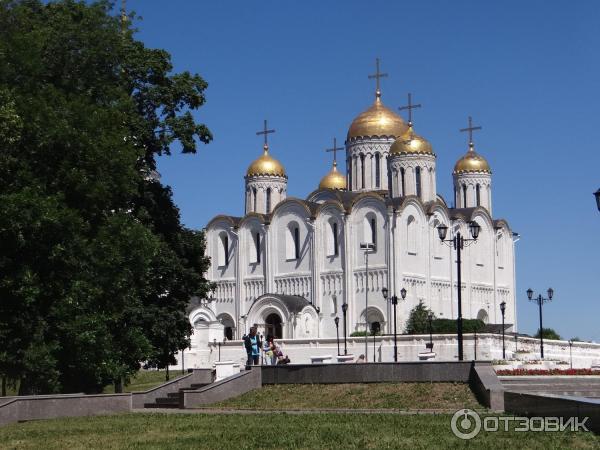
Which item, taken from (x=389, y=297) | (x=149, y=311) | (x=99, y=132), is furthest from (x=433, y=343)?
(x=99, y=132)

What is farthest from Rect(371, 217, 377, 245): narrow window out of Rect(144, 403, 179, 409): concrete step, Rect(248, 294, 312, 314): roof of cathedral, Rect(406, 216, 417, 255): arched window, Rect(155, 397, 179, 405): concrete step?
Rect(144, 403, 179, 409): concrete step

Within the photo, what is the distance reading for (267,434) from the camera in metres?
16.4

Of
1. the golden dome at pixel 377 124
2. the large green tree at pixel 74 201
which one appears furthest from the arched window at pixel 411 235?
the large green tree at pixel 74 201

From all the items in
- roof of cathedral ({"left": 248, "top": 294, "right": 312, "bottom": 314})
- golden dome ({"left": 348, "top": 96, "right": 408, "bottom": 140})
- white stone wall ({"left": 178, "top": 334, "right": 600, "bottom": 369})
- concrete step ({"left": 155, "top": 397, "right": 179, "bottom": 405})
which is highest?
golden dome ({"left": 348, "top": 96, "right": 408, "bottom": 140})

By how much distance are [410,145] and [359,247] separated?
8.05 meters

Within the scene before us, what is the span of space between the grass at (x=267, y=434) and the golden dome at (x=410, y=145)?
160 feet

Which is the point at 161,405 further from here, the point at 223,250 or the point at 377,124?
the point at 377,124

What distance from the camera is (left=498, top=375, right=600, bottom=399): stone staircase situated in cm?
2375

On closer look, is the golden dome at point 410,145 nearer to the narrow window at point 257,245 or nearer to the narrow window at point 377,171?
the narrow window at point 377,171

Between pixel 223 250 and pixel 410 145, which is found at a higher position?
pixel 410 145

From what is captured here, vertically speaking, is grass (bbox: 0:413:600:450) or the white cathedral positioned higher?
the white cathedral

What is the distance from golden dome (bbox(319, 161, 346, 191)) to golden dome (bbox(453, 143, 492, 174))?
7631 millimetres

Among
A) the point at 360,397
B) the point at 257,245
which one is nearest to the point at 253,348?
the point at 360,397

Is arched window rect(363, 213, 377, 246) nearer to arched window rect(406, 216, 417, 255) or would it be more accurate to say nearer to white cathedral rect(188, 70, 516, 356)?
white cathedral rect(188, 70, 516, 356)
